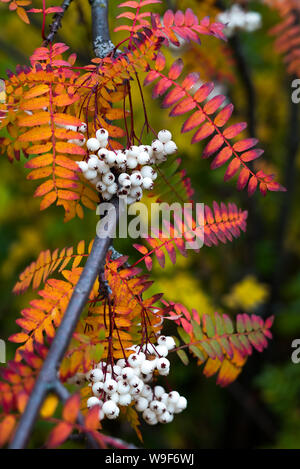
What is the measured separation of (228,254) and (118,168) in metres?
2.59

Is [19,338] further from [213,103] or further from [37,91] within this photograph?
[213,103]

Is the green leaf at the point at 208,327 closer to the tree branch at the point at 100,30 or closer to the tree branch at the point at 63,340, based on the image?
the tree branch at the point at 63,340

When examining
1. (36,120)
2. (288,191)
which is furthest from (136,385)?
(288,191)

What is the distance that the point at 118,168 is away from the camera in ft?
2.16

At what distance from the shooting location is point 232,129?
706 mm

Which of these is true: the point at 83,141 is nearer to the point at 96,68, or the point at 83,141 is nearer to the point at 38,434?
the point at 96,68

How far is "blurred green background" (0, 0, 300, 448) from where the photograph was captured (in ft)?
7.55

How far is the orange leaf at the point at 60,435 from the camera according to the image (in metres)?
0.43

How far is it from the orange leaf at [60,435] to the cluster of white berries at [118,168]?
0.32 metres

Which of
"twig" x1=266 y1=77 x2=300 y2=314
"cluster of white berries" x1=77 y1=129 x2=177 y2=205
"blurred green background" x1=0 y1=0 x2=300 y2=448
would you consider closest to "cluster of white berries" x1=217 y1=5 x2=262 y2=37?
"blurred green background" x1=0 y1=0 x2=300 y2=448

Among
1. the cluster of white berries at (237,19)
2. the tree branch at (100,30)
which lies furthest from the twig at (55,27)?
the cluster of white berries at (237,19)

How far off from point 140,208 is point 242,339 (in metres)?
→ 0.89

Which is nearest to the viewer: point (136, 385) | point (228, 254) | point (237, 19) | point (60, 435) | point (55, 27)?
point (60, 435)
